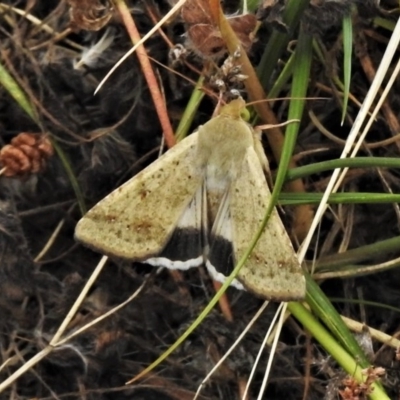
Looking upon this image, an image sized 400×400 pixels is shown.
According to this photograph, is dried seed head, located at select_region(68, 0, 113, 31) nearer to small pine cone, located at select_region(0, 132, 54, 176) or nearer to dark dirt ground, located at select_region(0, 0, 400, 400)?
dark dirt ground, located at select_region(0, 0, 400, 400)

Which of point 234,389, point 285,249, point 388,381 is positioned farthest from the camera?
point 234,389

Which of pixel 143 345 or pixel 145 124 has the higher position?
pixel 145 124

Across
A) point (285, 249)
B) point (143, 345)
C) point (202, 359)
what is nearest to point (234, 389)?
point (202, 359)

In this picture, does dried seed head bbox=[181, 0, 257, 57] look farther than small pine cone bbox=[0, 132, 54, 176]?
No

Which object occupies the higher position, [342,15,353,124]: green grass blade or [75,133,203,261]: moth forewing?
[342,15,353,124]: green grass blade

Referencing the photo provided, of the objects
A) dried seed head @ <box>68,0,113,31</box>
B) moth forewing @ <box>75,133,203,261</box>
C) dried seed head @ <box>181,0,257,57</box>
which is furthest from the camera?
dried seed head @ <box>68,0,113,31</box>

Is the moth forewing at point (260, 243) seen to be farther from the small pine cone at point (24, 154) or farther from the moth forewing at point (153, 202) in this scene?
the small pine cone at point (24, 154)

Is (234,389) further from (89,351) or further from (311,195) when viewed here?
(311,195)

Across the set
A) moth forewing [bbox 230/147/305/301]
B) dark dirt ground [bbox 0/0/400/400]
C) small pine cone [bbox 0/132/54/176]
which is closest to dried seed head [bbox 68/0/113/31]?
dark dirt ground [bbox 0/0/400/400]
